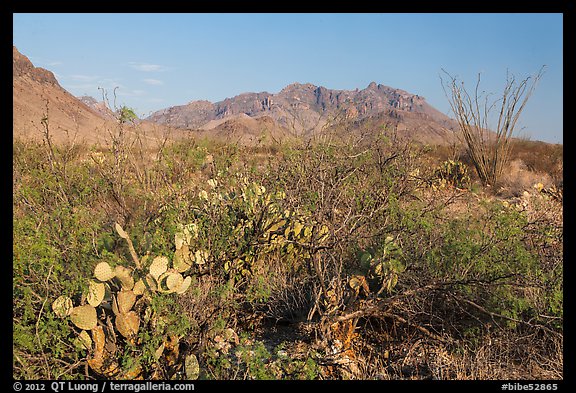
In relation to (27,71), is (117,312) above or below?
below

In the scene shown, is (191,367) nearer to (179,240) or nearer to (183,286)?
(183,286)

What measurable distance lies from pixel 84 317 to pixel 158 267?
1.91ft

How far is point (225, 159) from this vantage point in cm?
641

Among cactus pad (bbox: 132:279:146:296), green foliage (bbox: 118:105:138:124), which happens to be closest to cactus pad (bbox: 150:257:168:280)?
cactus pad (bbox: 132:279:146:296)

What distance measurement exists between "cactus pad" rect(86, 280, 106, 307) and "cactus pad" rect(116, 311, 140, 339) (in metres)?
0.18

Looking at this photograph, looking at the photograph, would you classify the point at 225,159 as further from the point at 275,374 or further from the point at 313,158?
the point at 275,374

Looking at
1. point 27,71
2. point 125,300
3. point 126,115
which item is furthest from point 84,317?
point 27,71

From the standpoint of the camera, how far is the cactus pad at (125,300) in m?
3.35

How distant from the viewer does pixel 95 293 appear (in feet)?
10.8

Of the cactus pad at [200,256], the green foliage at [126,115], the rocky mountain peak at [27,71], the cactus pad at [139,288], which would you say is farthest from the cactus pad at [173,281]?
the rocky mountain peak at [27,71]

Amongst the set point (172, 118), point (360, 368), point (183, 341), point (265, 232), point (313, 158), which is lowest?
point (360, 368)

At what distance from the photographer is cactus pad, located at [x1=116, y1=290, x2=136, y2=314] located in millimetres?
3346
